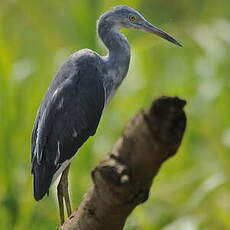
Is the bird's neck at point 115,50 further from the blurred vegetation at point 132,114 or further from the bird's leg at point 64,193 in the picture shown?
the blurred vegetation at point 132,114

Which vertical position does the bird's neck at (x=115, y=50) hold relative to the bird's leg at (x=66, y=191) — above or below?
above

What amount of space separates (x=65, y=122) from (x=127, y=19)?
0.46 metres

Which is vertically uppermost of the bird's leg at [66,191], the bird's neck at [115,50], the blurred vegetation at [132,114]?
the blurred vegetation at [132,114]

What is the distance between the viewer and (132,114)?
5887mm

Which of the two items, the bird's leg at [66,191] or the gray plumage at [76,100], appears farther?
the bird's leg at [66,191]

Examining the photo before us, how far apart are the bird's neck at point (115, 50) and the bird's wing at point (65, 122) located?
7cm

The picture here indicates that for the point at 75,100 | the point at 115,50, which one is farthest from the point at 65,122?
the point at 115,50

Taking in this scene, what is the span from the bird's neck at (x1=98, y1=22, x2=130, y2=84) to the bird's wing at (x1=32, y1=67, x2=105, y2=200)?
0.07 metres

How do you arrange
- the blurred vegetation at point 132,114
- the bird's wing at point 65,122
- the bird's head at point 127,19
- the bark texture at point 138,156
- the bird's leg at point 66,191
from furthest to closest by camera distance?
1. the blurred vegetation at point 132,114
2. the bird's leg at point 66,191
3. the bird's head at point 127,19
4. the bird's wing at point 65,122
5. the bark texture at point 138,156

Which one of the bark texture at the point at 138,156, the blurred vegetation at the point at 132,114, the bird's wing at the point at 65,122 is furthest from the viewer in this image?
the blurred vegetation at the point at 132,114

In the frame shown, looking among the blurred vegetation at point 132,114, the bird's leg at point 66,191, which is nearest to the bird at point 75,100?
the bird's leg at point 66,191

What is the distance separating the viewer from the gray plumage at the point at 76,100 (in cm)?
374

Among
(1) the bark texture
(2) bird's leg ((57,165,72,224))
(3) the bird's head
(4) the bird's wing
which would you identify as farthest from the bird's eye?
(1) the bark texture

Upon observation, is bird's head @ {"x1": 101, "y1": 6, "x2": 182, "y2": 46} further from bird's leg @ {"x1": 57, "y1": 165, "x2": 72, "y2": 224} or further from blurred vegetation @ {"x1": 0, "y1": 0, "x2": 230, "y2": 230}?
blurred vegetation @ {"x1": 0, "y1": 0, "x2": 230, "y2": 230}
